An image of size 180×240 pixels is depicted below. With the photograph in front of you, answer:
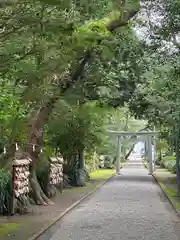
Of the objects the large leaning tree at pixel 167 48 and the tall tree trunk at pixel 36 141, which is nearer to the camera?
the large leaning tree at pixel 167 48

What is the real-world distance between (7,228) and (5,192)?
7.05 feet

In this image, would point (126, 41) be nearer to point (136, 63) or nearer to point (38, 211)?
point (136, 63)

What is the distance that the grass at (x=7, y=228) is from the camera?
32.3 ft

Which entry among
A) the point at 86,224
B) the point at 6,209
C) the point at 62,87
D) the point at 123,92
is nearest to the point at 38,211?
the point at 6,209

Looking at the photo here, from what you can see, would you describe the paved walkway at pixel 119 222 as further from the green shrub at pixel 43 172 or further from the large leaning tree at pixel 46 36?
the large leaning tree at pixel 46 36

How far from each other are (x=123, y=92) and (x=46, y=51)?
51.7 ft

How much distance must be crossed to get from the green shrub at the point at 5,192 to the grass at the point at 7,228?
4.46 ft

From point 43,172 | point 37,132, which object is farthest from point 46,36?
point 43,172

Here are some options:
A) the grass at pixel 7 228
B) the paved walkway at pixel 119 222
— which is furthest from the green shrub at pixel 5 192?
the paved walkway at pixel 119 222

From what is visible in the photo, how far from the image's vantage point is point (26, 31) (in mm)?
7109

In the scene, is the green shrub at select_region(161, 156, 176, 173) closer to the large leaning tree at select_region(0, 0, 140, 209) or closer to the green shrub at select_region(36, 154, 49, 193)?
the green shrub at select_region(36, 154, 49, 193)

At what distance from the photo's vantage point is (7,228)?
34.3 feet

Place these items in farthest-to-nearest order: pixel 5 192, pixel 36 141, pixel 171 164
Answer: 1. pixel 171 164
2. pixel 36 141
3. pixel 5 192

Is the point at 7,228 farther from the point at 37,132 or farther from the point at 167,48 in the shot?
the point at 167,48
